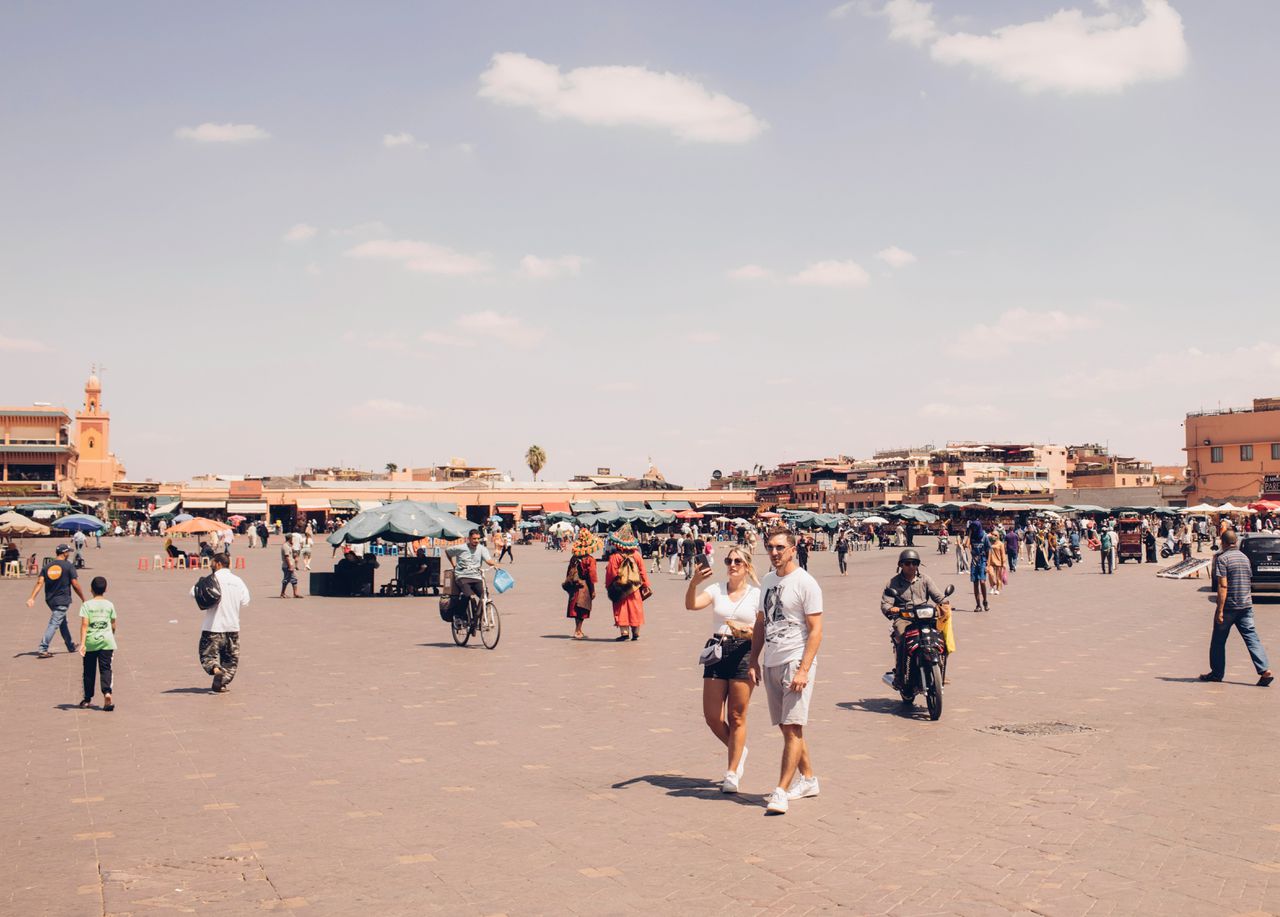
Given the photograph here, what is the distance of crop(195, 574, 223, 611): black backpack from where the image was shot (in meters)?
11.3

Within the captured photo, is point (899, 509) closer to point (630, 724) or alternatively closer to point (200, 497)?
point (630, 724)

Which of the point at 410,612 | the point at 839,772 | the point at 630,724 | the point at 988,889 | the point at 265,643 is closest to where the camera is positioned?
the point at 988,889

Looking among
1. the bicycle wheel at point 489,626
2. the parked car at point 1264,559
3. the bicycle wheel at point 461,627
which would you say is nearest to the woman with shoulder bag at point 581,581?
the bicycle wheel at point 489,626

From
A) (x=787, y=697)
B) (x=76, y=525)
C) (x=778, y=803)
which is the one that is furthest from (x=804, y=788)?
(x=76, y=525)

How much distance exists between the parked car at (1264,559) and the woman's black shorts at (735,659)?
60.3 feet

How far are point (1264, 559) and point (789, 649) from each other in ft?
64.2

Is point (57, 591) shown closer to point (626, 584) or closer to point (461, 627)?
point (461, 627)

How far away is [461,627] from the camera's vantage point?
15.8m

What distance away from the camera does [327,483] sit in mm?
94125

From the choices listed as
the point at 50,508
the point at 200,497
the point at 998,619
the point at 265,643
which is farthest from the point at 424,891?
the point at 200,497

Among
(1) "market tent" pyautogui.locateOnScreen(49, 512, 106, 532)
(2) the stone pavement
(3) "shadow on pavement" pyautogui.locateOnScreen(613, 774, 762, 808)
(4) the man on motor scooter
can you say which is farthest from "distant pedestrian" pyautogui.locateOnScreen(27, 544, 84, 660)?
(1) "market tent" pyautogui.locateOnScreen(49, 512, 106, 532)

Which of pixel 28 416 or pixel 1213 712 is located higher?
pixel 28 416

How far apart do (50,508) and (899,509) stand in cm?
4016

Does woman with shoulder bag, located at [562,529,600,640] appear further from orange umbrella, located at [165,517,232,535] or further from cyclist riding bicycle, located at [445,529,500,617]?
orange umbrella, located at [165,517,232,535]
